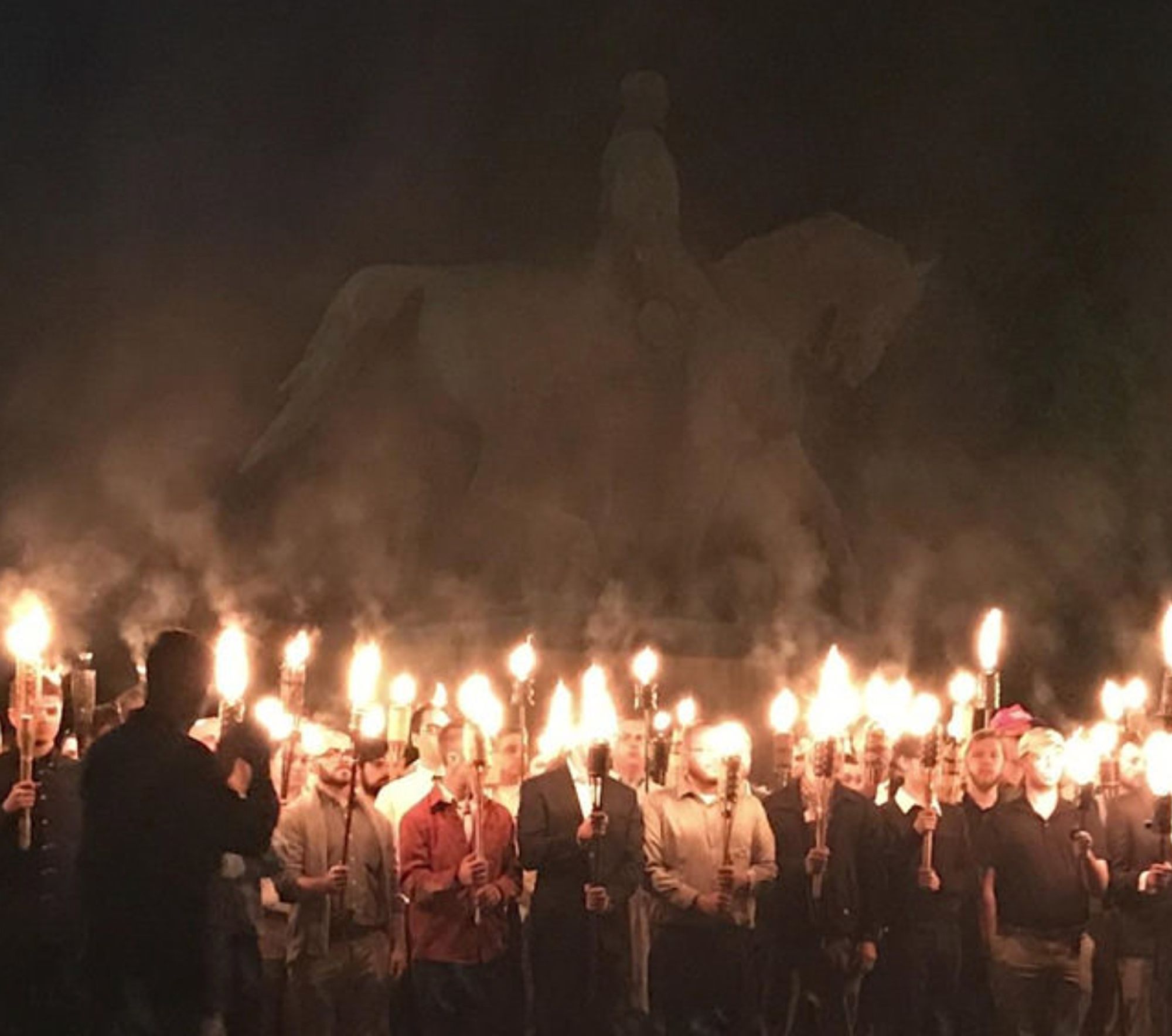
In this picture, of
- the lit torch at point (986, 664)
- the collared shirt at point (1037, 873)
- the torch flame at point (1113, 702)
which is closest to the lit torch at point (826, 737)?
the lit torch at point (986, 664)

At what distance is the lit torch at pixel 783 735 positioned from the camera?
905cm

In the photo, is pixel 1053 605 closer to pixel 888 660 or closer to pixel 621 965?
pixel 888 660

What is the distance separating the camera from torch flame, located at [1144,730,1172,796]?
7.36 metres

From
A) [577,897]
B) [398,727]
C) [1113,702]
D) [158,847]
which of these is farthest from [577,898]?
[1113,702]

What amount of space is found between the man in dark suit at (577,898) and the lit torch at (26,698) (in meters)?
2.41

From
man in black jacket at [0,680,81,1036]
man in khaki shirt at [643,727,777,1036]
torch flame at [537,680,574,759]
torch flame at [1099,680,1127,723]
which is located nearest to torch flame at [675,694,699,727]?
Answer: torch flame at [537,680,574,759]

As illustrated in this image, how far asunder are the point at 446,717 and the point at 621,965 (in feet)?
4.26

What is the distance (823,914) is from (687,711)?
2764 millimetres

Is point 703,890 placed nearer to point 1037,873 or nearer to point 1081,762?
point 1037,873

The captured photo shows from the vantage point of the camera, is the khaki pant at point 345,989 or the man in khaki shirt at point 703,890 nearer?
the khaki pant at point 345,989

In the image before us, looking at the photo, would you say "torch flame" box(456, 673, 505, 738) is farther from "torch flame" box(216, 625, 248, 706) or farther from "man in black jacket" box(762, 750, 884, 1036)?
"torch flame" box(216, 625, 248, 706)

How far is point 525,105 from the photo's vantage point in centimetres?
1405

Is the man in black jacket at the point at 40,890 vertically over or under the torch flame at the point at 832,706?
under

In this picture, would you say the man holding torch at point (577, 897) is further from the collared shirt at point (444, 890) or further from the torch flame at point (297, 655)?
the torch flame at point (297, 655)
